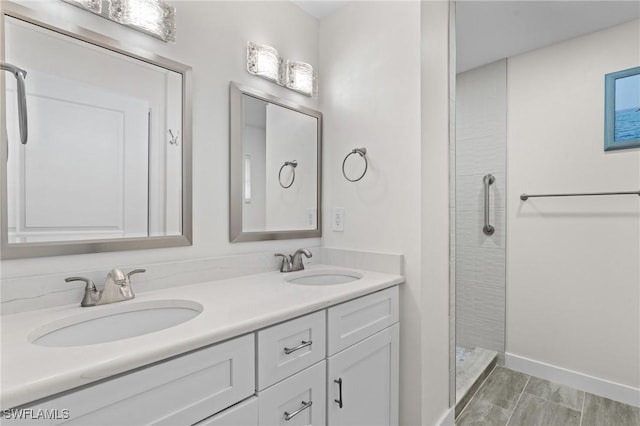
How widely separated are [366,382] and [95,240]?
116 cm

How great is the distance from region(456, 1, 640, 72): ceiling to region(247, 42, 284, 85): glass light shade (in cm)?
111

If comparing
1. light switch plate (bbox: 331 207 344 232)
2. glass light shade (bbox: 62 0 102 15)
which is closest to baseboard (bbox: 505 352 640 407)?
light switch plate (bbox: 331 207 344 232)

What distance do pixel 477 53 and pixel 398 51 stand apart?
112 cm

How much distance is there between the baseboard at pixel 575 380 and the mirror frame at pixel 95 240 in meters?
2.41

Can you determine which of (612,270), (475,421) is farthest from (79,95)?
(612,270)

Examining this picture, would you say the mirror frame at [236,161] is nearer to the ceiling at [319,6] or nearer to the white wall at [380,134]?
the white wall at [380,134]

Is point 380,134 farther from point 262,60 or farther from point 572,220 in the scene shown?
point 572,220

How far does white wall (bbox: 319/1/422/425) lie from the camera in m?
1.52

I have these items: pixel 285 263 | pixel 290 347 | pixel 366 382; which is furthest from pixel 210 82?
pixel 366 382

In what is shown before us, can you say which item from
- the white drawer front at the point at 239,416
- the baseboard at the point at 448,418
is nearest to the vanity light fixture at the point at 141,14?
the white drawer front at the point at 239,416

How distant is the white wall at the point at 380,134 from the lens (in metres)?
1.52

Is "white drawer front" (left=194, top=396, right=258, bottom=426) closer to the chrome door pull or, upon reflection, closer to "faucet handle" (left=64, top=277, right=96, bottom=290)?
"faucet handle" (left=64, top=277, right=96, bottom=290)

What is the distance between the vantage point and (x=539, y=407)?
1.90m

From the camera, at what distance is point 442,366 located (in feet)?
5.46
